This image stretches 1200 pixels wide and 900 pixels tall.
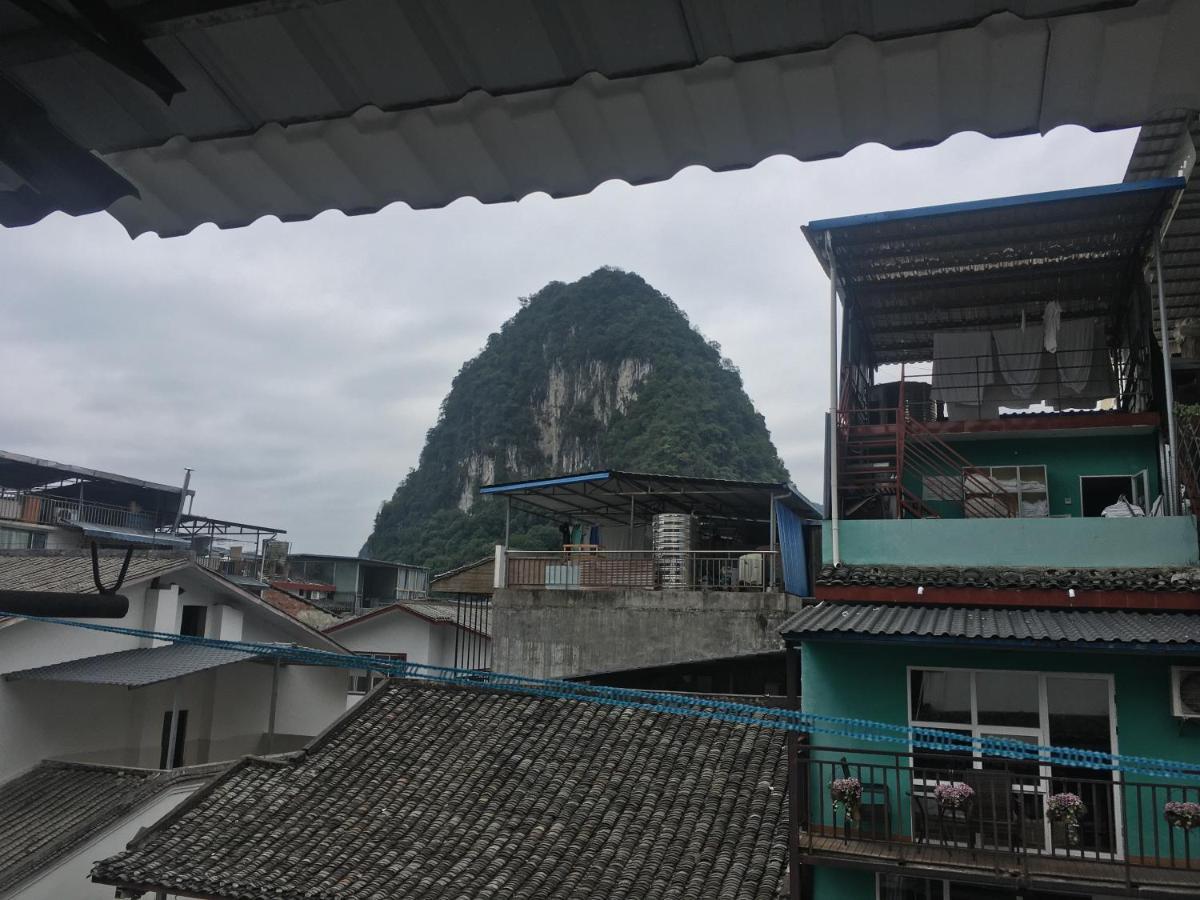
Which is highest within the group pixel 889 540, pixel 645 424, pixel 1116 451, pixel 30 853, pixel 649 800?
pixel 645 424

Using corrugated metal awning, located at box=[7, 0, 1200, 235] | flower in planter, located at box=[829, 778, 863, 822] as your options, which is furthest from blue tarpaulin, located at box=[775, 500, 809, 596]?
corrugated metal awning, located at box=[7, 0, 1200, 235]

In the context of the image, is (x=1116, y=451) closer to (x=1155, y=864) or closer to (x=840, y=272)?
(x=840, y=272)

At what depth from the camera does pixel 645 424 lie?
5947 centimetres

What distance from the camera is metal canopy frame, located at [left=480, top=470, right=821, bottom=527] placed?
18.5 meters

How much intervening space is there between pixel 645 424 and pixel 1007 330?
45355mm

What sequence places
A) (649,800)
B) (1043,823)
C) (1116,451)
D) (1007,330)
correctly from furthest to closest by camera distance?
(1007,330) → (1116,451) → (649,800) → (1043,823)

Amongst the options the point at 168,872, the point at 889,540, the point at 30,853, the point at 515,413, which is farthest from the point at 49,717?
the point at 515,413

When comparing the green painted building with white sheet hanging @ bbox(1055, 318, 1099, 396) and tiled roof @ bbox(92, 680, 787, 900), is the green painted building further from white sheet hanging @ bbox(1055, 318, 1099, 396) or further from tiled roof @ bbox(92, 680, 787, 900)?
tiled roof @ bbox(92, 680, 787, 900)

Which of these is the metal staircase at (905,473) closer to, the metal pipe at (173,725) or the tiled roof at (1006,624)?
the tiled roof at (1006,624)

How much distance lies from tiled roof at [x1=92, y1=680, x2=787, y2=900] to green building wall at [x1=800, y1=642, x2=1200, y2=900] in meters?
1.14

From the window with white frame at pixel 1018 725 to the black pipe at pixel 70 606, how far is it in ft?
28.7

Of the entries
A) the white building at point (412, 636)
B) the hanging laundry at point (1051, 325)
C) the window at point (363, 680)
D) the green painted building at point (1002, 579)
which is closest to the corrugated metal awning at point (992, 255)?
the green painted building at point (1002, 579)

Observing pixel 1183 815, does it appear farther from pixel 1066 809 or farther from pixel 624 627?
pixel 624 627

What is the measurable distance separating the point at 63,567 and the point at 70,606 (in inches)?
797
